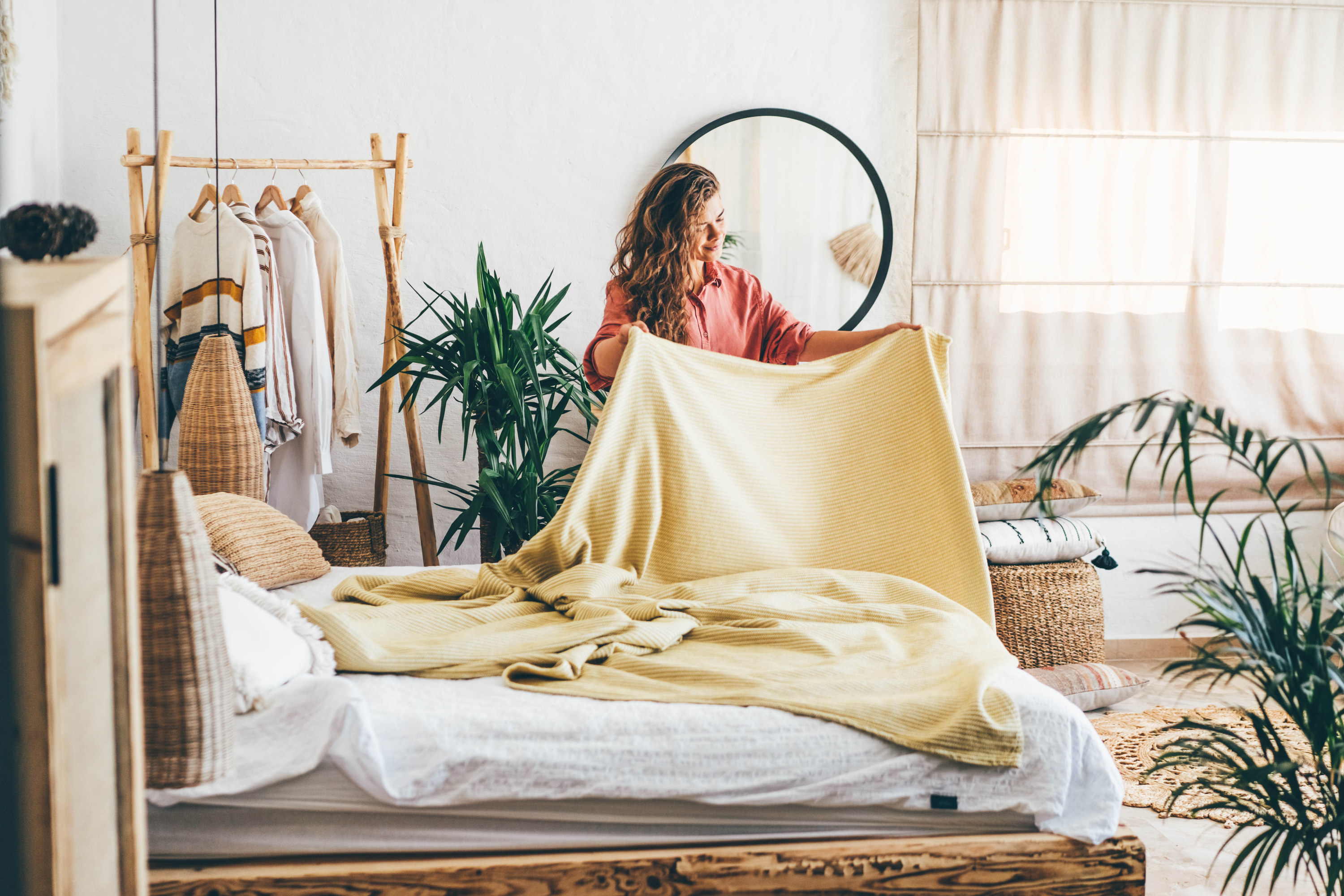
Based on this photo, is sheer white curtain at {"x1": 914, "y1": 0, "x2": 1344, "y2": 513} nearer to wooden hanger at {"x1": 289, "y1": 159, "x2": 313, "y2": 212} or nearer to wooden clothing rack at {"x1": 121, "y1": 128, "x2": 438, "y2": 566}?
wooden clothing rack at {"x1": 121, "y1": 128, "x2": 438, "y2": 566}

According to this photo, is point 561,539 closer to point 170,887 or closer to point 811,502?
point 811,502

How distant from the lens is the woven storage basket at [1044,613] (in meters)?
3.05

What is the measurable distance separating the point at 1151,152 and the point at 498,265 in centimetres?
229

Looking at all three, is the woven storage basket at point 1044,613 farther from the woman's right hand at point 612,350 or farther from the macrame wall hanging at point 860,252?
the woman's right hand at point 612,350

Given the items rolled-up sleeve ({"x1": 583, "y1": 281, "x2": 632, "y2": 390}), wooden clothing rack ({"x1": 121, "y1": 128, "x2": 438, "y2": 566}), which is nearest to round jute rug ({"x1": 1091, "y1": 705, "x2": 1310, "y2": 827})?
rolled-up sleeve ({"x1": 583, "y1": 281, "x2": 632, "y2": 390})

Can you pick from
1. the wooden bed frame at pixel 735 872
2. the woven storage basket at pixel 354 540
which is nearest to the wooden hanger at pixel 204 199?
the woven storage basket at pixel 354 540

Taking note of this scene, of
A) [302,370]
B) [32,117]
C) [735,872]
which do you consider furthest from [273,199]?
[735,872]

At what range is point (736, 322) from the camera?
2777 millimetres

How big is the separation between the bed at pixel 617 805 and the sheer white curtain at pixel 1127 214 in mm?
2231

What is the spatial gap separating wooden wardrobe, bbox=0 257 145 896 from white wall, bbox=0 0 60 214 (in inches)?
71.2

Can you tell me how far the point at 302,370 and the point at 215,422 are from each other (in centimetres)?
41

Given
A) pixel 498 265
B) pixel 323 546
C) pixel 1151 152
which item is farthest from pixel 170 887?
pixel 1151 152

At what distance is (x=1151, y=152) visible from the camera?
350 cm

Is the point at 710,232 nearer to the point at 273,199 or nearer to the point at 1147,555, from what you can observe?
the point at 273,199
